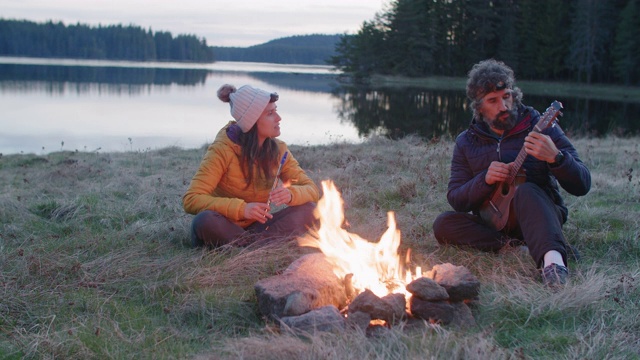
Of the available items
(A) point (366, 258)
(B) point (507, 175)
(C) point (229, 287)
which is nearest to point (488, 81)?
(B) point (507, 175)

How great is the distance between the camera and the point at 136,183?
7.03 metres

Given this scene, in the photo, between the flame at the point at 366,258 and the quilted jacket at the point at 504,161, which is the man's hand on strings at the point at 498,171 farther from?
the flame at the point at 366,258

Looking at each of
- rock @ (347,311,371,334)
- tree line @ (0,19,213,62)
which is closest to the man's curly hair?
rock @ (347,311,371,334)

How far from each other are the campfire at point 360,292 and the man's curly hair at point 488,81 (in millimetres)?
1124

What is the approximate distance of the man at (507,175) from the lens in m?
3.51

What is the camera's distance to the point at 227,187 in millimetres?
4363

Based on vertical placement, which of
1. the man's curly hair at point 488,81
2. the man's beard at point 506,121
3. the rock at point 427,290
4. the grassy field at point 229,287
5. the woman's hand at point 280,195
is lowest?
the grassy field at point 229,287

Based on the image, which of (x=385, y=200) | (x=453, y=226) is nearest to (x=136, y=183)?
(x=385, y=200)

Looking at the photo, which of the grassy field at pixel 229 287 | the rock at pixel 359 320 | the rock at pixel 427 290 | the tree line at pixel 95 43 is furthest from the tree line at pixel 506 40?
the tree line at pixel 95 43

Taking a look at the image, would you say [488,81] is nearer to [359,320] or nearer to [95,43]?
[359,320]

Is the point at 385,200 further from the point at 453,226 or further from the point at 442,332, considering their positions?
the point at 442,332

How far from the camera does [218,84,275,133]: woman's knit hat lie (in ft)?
13.4

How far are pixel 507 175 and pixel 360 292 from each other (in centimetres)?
129

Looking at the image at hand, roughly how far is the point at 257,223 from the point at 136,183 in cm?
314
